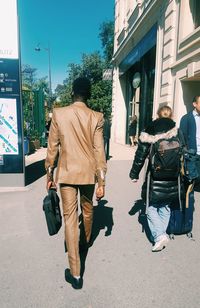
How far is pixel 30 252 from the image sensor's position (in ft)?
10.4

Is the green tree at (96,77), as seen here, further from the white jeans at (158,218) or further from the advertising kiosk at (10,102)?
the white jeans at (158,218)

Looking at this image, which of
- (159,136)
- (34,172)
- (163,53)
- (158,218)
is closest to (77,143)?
(159,136)

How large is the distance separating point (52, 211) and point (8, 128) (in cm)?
366

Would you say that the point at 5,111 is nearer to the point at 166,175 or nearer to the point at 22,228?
the point at 22,228

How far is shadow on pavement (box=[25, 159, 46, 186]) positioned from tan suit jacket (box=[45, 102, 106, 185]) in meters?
3.94

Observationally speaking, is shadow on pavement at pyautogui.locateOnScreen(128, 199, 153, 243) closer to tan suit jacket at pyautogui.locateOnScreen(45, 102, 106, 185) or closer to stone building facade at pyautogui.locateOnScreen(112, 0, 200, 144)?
tan suit jacket at pyautogui.locateOnScreen(45, 102, 106, 185)

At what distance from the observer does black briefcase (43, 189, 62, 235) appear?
2479mm

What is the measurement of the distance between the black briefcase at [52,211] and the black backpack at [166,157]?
121 cm

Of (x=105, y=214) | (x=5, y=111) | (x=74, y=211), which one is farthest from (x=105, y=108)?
(x=74, y=211)

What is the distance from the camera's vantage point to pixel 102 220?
4.14 meters

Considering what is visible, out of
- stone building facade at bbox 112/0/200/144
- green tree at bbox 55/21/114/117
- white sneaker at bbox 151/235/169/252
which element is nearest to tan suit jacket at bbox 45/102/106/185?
white sneaker at bbox 151/235/169/252

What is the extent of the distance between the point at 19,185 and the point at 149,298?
4.12m

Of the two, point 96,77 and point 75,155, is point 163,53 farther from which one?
point 96,77

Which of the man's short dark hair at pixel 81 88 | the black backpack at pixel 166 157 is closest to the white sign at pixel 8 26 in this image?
the man's short dark hair at pixel 81 88
